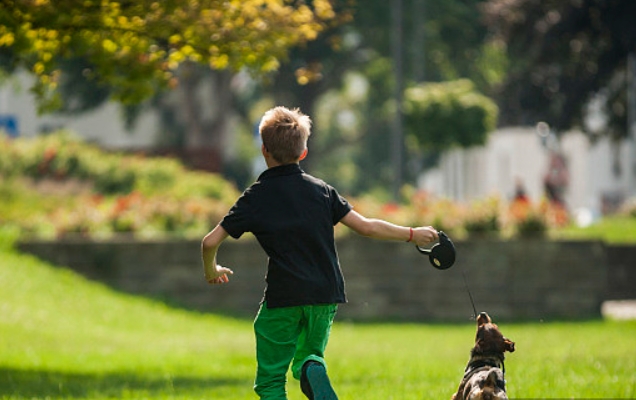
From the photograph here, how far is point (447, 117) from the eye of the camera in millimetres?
31688

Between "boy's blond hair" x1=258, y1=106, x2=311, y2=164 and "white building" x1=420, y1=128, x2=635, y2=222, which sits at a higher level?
"boy's blond hair" x1=258, y1=106, x2=311, y2=164

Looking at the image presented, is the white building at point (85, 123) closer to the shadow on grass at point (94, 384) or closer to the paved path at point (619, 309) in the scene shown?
the paved path at point (619, 309)

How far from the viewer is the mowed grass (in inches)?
403

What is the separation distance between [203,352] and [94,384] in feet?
13.4

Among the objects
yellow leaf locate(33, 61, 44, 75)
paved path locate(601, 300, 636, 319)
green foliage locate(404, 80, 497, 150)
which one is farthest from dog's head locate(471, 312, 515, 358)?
green foliage locate(404, 80, 497, 150)

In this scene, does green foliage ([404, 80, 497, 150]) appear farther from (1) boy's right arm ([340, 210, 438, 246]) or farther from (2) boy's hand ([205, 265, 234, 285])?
(2) boy's hand ([205, 265, 234, 285])

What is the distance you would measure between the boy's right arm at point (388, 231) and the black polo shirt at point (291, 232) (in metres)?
0.15

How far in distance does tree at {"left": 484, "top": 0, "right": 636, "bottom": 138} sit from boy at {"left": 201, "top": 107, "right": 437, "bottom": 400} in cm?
2202

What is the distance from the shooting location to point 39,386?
11.1 metres

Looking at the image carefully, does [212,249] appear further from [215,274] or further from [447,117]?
[447,117]

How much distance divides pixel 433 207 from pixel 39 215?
22.7 feet

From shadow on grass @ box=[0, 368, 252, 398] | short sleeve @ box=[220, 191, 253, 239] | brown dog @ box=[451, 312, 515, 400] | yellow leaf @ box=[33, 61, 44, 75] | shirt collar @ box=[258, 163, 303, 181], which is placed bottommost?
shadow on grass @ box=[0, 368, 252, 398]

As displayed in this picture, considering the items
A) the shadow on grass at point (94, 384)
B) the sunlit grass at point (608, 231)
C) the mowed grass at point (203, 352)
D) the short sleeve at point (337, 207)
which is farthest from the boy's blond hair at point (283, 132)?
the sunlit grass at point (608, 231)

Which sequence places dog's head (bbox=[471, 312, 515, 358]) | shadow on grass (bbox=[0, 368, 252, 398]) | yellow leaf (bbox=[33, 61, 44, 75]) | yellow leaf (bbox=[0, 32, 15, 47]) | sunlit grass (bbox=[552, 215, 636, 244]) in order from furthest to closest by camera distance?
sunlit grass (bbox=[552, 215, 636, 244])
yellow leaf (bbox=[33, 61, 44, 75])
yellow leaf (bbox=[0, 32, 15, 47])
shadow on grass (bbox=[0, 368, 252, 398])
dog's head (bbox=[471, 312, 515, 358])
